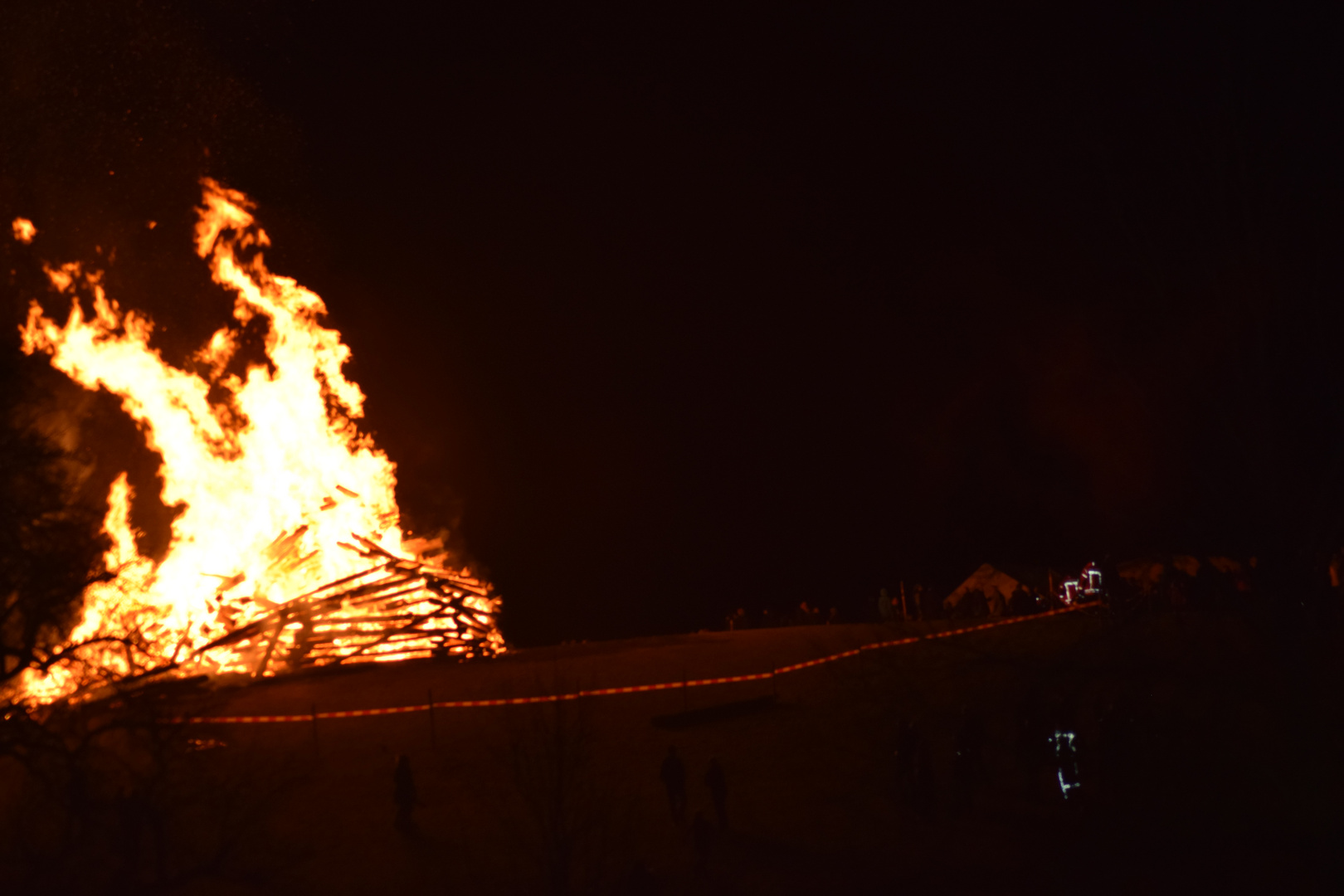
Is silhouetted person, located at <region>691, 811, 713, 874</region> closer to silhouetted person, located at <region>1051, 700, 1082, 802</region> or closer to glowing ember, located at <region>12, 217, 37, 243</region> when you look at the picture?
silhouetted person, located at <region>1051, 700, 1082, 802</region>

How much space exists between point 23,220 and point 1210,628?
25829 mm

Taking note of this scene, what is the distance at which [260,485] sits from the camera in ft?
89.1

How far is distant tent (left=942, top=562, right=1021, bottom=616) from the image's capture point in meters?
31.0

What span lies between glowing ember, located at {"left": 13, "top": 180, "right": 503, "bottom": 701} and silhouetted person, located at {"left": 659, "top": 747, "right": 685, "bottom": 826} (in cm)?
1363

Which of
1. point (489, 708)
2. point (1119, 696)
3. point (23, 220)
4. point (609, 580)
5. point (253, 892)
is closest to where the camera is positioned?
point (1119, 696)

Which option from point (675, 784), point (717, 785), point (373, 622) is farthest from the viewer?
point (373, 622)

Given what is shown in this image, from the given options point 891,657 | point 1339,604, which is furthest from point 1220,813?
point 891,657

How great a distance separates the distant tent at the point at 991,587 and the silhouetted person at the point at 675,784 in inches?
691

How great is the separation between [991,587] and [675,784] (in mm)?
19297

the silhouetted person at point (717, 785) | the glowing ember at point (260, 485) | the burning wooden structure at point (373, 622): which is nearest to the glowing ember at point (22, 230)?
the glowing ember at point (260, 485)

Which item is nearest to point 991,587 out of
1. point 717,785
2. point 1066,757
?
point 1066,757

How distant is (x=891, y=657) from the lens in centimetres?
1172

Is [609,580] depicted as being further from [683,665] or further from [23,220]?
[23,220]

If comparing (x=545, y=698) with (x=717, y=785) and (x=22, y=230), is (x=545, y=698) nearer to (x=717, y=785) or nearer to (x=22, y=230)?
(x=717, y=785)
